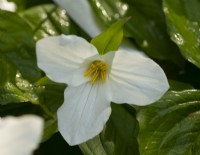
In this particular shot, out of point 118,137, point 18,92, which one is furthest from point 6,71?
point 118,137

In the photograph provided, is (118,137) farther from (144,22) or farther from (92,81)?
(144,22)

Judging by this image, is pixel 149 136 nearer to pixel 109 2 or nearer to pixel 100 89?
pixel 100 89

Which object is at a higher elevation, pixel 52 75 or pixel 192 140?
pixel 52 75

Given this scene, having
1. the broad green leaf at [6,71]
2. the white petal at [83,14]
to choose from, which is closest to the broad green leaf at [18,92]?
the broad green leaf at [6,71]

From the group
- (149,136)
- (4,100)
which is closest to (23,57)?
(4,100)

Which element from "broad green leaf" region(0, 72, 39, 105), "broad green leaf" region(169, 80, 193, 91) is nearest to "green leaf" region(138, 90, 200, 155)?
"broad green leaf" region(169, 80, 193, 91)

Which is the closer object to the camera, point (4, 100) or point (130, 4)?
point (4, 100)

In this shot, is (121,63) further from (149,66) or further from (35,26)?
(35,26)
